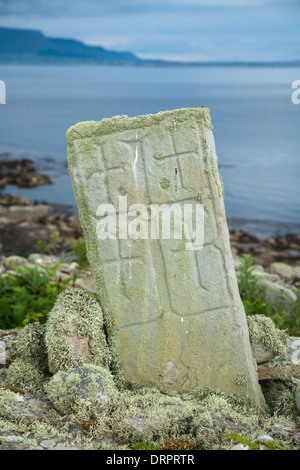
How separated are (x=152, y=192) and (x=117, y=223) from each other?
0.41 metres

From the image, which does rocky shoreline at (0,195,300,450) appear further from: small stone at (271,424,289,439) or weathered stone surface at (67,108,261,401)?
weathered stone surface at (67,108,261,401)

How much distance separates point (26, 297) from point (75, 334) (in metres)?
2.87

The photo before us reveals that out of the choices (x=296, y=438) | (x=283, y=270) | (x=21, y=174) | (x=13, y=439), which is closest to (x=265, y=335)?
(x=296, y=438)

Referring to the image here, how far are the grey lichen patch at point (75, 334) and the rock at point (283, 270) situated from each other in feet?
20.7

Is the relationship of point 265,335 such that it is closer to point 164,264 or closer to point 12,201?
point 164,264

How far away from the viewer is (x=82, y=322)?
4934 mm

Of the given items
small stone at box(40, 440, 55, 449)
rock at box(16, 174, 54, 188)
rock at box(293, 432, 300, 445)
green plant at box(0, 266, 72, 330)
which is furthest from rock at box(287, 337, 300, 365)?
rock at box(16, 174, 54, 188)

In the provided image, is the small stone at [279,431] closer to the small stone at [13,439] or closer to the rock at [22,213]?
the small stone at [13,439]

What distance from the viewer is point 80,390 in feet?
14.5

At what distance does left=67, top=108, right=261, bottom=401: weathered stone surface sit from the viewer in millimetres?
4816

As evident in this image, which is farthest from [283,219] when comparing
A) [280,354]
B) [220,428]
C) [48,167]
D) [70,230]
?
[220,428]

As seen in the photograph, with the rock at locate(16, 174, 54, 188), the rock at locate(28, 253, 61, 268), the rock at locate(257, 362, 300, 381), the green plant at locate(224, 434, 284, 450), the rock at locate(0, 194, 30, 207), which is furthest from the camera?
the rock at locate(16, 174, 54, 188)

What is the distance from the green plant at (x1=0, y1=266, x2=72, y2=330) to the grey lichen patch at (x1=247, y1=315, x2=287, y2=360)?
2.75 m

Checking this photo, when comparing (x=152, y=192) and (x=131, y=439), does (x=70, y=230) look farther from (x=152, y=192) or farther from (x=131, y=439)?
(x=131, y=439)
